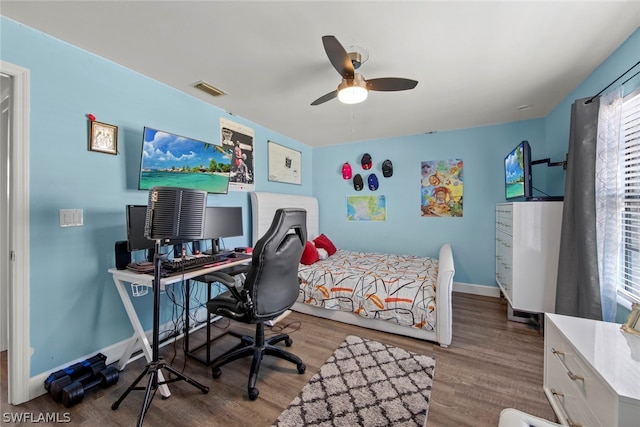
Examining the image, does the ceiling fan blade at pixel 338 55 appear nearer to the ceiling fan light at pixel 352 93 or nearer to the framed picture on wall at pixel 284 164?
the ceiling fan light at pixel 352 93

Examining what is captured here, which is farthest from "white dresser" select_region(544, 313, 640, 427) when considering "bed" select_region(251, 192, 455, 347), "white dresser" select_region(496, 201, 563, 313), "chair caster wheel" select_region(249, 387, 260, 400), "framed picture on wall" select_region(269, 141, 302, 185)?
"framed picture on wall" select_region(269, 141, 302, 185)

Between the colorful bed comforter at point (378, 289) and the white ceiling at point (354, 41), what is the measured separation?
197 centimetres

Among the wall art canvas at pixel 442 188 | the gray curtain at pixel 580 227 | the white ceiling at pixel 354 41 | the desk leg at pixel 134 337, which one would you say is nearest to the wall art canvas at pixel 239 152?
the white ceiling at pixel 354 41

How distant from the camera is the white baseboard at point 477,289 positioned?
3559 millimetres

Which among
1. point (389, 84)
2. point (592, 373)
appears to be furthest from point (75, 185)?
point (592, 373)

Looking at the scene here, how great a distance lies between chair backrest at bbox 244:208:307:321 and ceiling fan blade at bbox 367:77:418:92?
1.17 m

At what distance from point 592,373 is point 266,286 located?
1630mm

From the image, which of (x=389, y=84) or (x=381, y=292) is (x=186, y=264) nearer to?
(x=381, y=292)

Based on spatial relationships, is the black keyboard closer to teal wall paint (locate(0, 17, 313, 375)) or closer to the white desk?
the white desk

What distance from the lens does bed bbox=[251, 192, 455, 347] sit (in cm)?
230

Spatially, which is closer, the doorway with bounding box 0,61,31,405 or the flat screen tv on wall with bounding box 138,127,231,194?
the doorway with bounding box 0,61,31,405

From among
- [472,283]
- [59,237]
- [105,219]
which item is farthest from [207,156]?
[472,283]

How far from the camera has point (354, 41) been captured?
5.80ft

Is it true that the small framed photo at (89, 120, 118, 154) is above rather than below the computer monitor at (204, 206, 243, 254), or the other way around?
above
